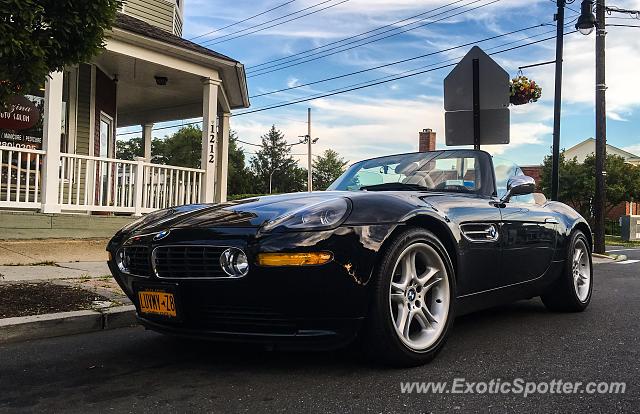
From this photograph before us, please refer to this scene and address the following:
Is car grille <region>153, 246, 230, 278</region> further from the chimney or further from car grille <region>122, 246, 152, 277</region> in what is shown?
the chimney

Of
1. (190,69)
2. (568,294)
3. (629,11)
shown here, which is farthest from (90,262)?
(629,11)

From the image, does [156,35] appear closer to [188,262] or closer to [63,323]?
[63,323]

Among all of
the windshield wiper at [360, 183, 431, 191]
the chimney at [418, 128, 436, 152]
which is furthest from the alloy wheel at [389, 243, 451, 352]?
the chimney at [418, 128, 436, 152]

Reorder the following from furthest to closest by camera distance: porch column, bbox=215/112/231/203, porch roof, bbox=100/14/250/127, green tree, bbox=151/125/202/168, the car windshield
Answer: green tree, bbox=151/125/202/168, porch column, bbox=215/112/231/203, porch roof, bbox=100/14/250/127, the car windshield

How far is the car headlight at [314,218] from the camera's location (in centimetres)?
281

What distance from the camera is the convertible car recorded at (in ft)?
→ 9.04

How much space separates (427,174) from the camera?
4.25 m

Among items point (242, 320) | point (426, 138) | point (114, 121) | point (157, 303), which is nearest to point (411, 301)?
point (242, 320)

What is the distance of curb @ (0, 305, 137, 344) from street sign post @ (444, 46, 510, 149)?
4.81 meters

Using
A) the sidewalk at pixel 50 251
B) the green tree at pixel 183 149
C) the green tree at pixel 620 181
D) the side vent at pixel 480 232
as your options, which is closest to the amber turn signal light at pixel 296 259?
the side vent at pixel 480 232

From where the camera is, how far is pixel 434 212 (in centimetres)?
329

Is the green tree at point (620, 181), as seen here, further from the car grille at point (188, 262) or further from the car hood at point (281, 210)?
the car grille at point (188, 262)

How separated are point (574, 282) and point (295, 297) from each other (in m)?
3.06

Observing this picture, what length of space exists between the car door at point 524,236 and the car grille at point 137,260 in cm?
227
